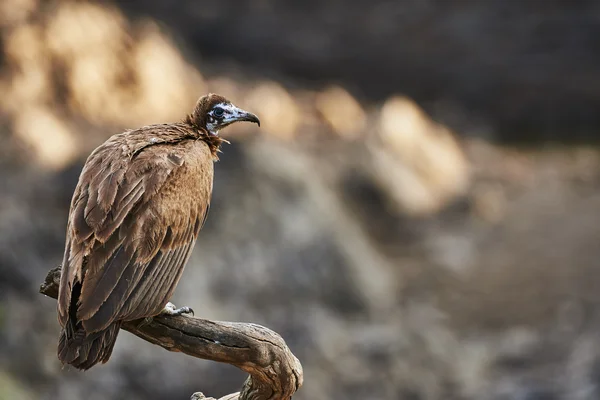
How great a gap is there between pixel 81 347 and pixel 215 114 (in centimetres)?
202

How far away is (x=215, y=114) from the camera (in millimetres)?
6969

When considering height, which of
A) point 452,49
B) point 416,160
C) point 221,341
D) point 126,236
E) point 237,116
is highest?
point 452,49

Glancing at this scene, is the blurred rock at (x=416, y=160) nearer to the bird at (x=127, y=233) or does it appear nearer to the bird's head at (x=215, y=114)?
the bird's head at (x=215, y=114)

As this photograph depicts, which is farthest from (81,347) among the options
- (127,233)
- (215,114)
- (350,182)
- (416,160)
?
(416,160)

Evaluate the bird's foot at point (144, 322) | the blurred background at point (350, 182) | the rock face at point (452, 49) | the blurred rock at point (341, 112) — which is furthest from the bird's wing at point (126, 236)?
the rock face at point (452, 49)

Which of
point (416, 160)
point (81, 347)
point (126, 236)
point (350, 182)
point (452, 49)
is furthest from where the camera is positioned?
point (452, 49)

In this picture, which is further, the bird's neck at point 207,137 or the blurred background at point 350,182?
Result: the blurred background at point 350,182

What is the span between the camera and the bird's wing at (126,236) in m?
5.69

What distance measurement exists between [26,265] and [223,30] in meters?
17.5

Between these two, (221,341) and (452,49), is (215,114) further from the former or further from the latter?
(452,49)

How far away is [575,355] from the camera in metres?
15.7

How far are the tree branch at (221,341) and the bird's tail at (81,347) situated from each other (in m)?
0.42

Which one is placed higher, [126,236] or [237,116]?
[237,116]

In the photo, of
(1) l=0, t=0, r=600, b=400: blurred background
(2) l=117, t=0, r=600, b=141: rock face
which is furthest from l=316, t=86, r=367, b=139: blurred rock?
(2) l=117, t=0, r=600, b=141: rock face
